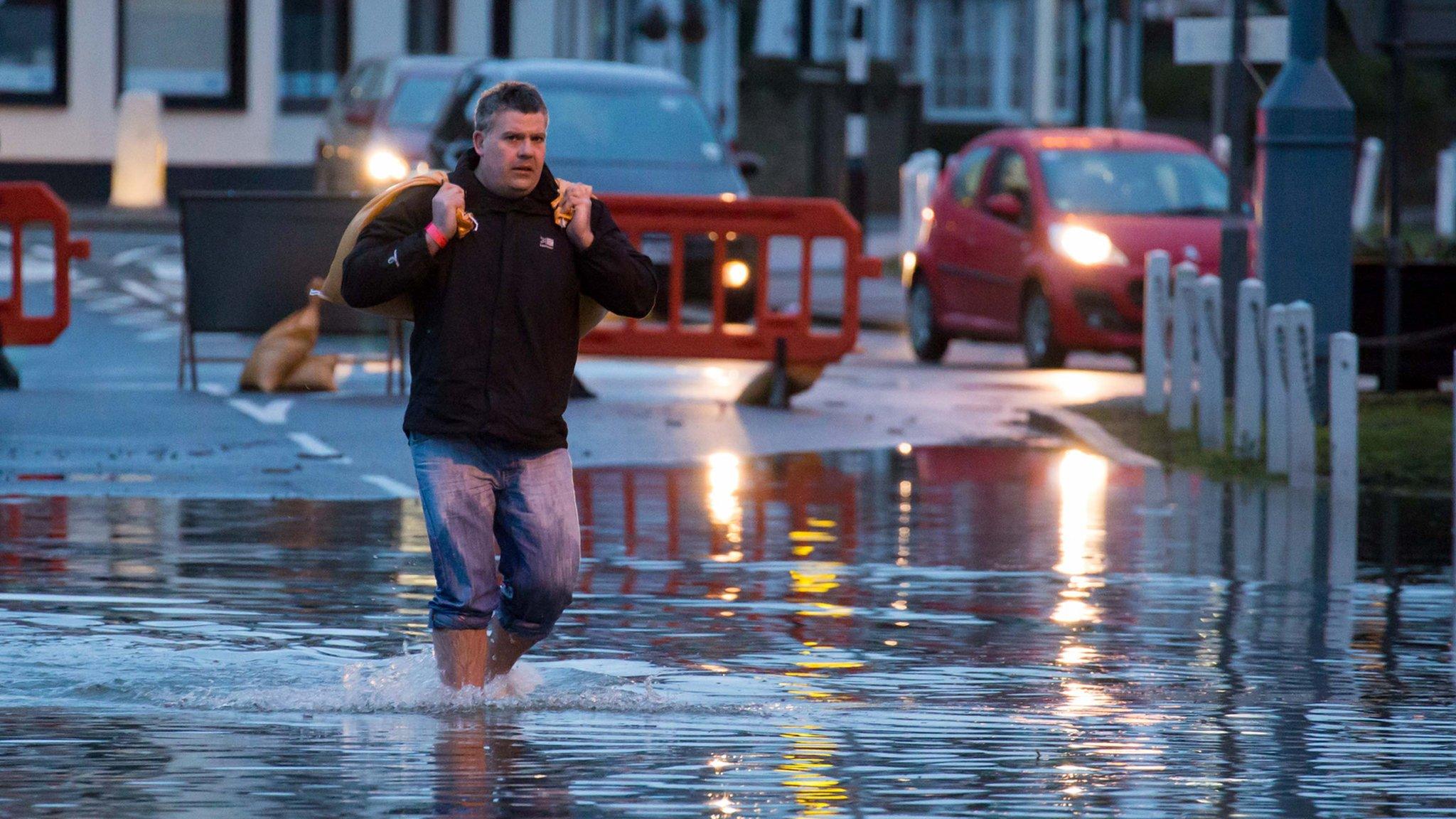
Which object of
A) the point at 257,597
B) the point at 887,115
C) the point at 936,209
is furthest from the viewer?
the point at 887,115

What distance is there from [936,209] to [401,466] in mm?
9119

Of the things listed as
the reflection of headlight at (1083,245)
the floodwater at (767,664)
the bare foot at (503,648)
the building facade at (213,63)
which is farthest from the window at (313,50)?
the bare foot at (503,648)

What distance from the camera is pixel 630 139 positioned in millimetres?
21312

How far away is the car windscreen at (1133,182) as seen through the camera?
20.8 metres

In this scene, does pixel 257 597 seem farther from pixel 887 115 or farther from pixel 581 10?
pixel 887 115

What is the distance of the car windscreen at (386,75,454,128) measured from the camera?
1051 inches

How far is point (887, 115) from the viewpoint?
47750 millimetres

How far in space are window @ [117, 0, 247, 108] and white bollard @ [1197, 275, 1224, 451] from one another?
25783mm

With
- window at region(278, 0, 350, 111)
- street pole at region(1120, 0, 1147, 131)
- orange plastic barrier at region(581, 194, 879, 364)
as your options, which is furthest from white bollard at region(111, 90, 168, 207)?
orange plastic barrier at region(581, 194, 879, 364)

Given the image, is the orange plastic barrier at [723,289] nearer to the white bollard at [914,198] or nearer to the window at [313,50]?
the white bollard at [914,198]

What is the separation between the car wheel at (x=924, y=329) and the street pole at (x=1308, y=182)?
5.17 meters

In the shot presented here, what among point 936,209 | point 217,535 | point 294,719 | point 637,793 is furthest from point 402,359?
point 637,793

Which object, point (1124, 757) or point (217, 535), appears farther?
point (217, 535)

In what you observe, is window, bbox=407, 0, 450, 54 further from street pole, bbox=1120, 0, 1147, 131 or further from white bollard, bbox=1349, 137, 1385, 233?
white bollard, bbox=1349, 137, 1385, 233
